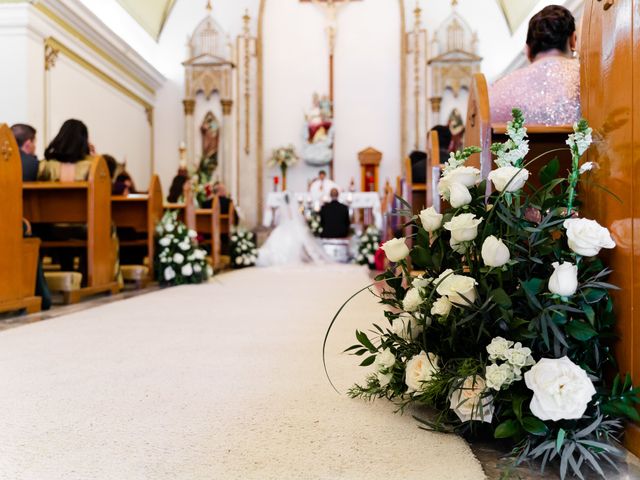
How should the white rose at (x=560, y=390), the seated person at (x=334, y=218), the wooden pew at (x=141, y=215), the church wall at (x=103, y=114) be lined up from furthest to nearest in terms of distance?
the seated person at (x=334, y=218), the church wall at (x=103, y=114), the wooden pew at (x=141, y=215), the white rose at (x=560, y=390)

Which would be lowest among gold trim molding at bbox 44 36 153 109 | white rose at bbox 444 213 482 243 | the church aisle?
the church aisle

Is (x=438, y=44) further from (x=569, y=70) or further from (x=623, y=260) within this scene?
(x=623, y=260)

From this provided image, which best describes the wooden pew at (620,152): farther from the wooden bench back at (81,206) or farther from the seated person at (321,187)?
the seated person at (321,187)

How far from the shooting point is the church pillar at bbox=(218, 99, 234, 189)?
492 inches

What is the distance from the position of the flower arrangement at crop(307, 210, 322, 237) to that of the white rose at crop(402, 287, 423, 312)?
9034 mm

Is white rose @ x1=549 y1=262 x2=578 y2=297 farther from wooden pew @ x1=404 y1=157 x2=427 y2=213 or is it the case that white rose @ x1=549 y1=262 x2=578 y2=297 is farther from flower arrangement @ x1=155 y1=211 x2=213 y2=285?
flower arrangement @ x1=155 y1=211 x2=213 y2=285

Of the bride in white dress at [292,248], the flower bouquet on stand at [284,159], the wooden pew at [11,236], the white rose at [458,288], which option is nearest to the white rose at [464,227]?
the white rose at [458,288]

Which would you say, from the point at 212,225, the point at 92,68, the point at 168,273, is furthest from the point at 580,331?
the point at 92,68

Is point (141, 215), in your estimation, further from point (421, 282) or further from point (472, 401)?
point (472, 401)

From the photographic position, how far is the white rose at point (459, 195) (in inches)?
63.2

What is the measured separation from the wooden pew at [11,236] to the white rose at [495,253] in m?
3.35

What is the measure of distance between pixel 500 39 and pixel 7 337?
11.7 m

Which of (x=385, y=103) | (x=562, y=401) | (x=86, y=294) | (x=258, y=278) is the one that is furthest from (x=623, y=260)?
(x=385, y=103)

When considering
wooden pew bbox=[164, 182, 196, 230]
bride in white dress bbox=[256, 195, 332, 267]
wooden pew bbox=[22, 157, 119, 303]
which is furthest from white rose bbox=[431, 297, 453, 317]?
bride in white dress bbox=[256, 195, 332, 267]
